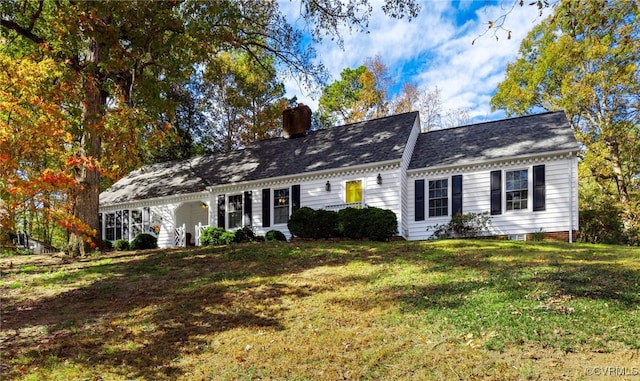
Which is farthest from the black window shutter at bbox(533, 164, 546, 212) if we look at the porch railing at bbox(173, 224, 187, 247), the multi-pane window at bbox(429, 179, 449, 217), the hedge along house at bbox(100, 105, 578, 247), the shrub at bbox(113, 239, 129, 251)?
the shrub at bbox(113, 239, 129, 251)

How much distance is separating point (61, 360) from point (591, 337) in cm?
754

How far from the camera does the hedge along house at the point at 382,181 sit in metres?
15.5

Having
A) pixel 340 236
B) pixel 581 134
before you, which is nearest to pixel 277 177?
pixel 340 236

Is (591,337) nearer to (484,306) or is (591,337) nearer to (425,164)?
(484,306)

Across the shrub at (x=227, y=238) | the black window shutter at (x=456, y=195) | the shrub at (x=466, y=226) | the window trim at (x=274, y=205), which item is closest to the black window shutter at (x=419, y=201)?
the shrub at (x=466, y=226)

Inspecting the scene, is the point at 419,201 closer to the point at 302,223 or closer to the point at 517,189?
the point at 517,189

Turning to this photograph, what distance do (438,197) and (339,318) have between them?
1066 centimetres

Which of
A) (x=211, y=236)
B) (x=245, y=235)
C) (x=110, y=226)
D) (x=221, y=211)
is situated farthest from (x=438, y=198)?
(x=110, y=226)

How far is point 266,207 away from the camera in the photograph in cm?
1964

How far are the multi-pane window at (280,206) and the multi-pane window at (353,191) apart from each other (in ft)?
9.52

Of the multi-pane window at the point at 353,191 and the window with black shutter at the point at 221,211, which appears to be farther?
the window with black shutter at the point at 221,211

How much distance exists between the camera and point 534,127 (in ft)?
57.6

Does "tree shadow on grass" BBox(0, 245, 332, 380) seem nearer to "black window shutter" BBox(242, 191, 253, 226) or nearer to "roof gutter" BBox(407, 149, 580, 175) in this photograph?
"black window shutter" BBox(242, 191, 253, 226)

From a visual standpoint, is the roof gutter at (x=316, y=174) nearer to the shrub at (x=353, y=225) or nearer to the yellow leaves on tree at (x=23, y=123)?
the shrub at (x=353, y=225)
